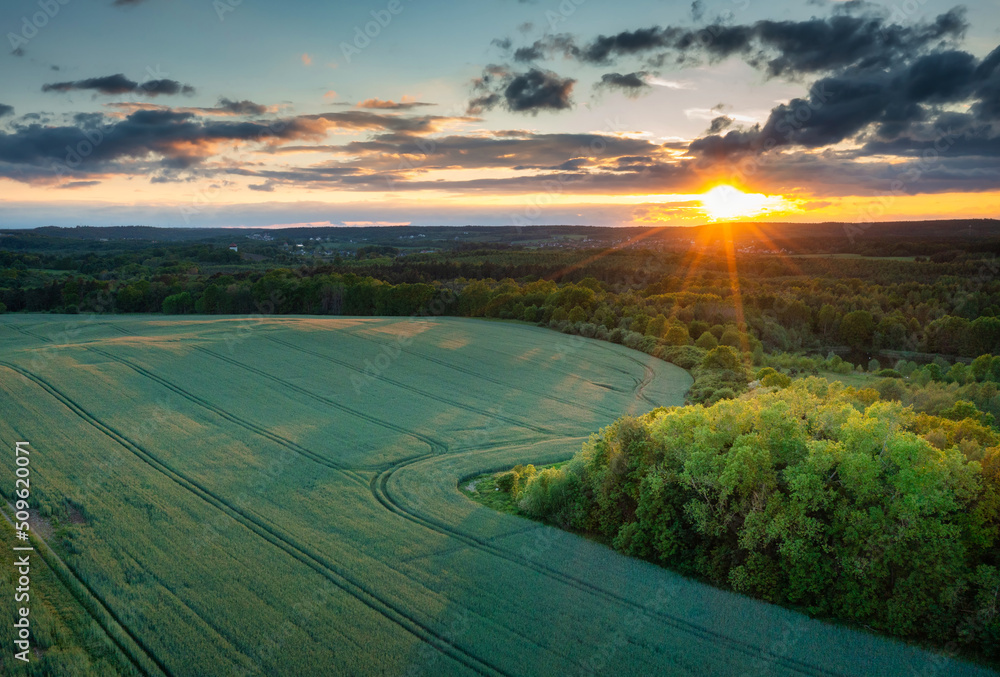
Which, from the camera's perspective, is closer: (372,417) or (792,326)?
(372,417)

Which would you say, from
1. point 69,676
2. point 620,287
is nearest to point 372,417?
point 69,676

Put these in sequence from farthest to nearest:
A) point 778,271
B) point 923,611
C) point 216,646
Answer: point 778,271, point 923,611, point 216,646

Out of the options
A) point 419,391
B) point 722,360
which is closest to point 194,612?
point 419,391

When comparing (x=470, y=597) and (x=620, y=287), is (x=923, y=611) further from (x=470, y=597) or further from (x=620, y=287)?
(x=620, y=287)

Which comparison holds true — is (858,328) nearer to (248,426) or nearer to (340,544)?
(248,426)

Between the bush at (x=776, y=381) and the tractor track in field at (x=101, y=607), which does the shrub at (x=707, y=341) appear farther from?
the tractor track in field at (x=101, y=607)

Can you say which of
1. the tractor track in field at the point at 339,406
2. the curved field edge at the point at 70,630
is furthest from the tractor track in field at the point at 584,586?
the curved field edge at the point at 70,630

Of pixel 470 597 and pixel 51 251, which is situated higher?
pixel 51 251
